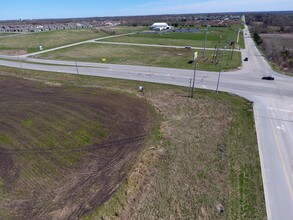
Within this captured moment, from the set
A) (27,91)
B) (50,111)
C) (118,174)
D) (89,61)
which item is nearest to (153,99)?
(50,111)

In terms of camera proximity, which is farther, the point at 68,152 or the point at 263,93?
the point at 263,93

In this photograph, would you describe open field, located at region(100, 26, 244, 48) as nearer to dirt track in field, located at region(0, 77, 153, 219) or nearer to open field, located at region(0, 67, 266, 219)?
dirt track in field, located at region(0, 77, 153, 219)

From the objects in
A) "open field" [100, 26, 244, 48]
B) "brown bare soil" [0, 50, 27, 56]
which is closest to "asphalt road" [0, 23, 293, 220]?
"brown bare soil" [0, 50, 27, 56]

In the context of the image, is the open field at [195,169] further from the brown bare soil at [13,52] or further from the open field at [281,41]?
the open field at [281,41]

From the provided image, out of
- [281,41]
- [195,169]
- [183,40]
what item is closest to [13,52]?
[183,40]

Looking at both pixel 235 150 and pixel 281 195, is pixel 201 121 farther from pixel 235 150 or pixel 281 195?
pixel 281 195

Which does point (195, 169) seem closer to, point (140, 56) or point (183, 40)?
point (140, 56)

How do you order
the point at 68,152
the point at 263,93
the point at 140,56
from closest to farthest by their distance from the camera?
the point at 68,152, the point at 263,93, the point at 140,56
